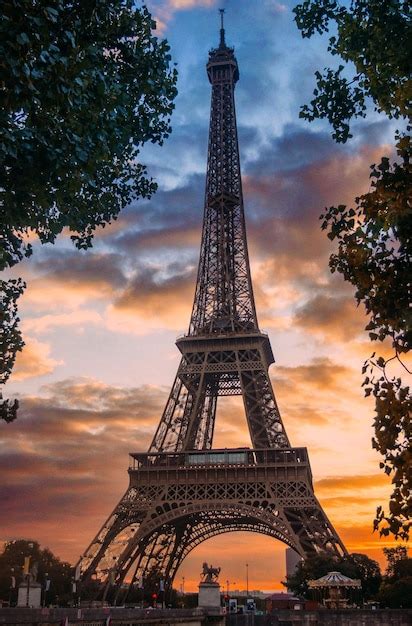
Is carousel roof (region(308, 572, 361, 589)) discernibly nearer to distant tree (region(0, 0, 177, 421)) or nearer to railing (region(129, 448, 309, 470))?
railing (region(129, 448, 309, 470))

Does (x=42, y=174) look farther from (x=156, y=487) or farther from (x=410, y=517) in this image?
(x=156, y=487)

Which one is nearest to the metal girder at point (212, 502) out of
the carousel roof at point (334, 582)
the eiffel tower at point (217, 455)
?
the eiffel tower at point (217, 455)

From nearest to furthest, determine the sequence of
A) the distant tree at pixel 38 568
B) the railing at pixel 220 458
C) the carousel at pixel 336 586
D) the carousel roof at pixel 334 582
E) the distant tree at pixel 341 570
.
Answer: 1. the carousel roof at pixel 334 582
2. the carousel at pixel 336 586
3. the distant tree at pixel 341 570
4. the railing at pixel 220 458
5. the distant tree at pixel 38 568

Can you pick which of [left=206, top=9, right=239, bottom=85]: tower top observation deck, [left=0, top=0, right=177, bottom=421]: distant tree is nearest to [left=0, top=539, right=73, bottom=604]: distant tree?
[left=206, top=9, right=239, bottom=85]: tower top observation deck

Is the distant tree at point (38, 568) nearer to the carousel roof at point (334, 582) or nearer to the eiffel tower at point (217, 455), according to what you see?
the eiffel tower at point (217, 455)

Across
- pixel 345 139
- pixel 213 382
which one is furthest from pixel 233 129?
pixel 345 139
